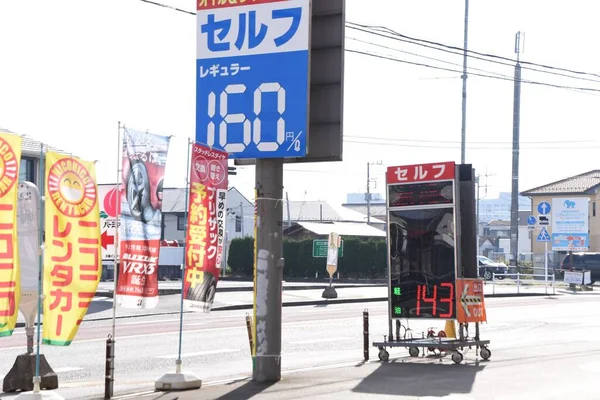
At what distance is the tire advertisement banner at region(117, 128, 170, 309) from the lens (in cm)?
1175

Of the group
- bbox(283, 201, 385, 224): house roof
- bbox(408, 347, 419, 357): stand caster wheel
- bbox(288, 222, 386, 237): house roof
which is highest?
bbox(283, 201, 385, 224): house roof

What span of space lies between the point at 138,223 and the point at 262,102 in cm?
284

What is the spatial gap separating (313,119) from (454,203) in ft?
11.3

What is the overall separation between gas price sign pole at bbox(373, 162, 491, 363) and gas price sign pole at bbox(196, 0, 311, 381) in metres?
3.59

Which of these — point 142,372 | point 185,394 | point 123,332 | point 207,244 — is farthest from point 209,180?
point 123,332

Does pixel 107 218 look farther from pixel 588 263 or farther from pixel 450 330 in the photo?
pixel 588 263

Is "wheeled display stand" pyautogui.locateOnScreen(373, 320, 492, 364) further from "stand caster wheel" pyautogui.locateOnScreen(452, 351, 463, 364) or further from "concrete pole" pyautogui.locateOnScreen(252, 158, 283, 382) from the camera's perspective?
"concrete pole" pyautogui.locateOnScreen(252, 158, 283, 382)

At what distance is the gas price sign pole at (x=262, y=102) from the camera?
1335 cm

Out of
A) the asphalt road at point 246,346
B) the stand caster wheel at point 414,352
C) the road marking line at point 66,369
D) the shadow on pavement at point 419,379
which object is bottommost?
the road marking line at point 66,369

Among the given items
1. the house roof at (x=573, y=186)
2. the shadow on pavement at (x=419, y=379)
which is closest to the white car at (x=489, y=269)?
the house roof at (x=573, y=186)

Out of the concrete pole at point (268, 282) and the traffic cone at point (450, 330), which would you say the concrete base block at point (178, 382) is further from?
the traffic cone at point (450, 330)

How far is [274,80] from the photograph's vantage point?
13492 mm

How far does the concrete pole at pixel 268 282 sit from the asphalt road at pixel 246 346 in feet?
4.21

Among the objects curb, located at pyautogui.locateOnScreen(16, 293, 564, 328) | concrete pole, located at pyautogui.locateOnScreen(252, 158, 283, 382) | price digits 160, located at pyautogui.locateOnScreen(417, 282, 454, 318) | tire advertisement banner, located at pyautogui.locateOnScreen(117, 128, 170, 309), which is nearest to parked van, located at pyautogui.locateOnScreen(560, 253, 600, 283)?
curb, located at pyautogui.locateOnScreen(16, 293, 564, 328)
